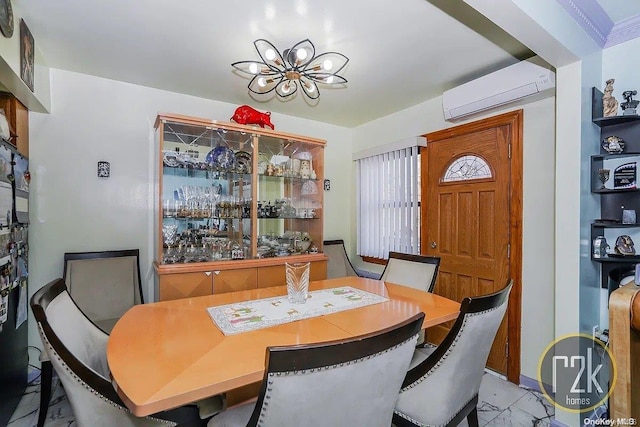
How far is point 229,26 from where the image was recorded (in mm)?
1950

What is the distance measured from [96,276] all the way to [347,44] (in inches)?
104

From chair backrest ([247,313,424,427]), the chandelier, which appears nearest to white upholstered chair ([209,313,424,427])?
chair backrest ([247,313,424,427])

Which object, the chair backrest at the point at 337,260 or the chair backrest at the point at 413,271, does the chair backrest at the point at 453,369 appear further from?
the chair backrest at the point at 337,260

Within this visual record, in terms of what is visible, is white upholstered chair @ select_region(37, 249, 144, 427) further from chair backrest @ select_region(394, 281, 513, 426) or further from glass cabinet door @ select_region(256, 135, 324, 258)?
chair backrest @ select_region(394, 281, 513, 426)

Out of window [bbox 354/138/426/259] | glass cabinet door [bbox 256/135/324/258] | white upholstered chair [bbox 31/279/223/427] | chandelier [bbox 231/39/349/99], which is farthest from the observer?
window [bbox 354/138/426/259]

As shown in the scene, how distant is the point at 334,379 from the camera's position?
849mm

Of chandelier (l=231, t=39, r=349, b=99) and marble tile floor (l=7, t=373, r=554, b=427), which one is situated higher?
chandelier (l=231, t=39, r=349, b=99)

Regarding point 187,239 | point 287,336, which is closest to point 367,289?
point 287,336

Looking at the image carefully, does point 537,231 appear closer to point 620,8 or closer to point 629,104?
point 629,104

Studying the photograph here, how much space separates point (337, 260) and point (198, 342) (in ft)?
8.62

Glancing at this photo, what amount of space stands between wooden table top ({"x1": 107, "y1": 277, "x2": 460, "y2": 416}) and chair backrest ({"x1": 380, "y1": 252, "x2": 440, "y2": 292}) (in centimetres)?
37

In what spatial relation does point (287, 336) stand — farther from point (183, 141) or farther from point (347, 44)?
point (183, 141)

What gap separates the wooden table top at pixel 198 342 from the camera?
3.17 ft

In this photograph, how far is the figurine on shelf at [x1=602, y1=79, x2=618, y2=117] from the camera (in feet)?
6.11
